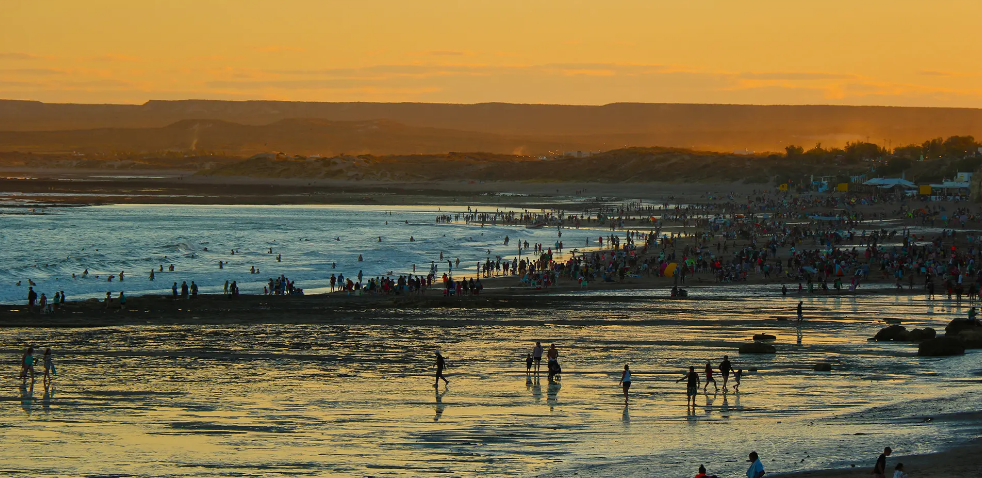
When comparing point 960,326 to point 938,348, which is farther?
point 960,326

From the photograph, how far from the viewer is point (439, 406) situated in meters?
20.2

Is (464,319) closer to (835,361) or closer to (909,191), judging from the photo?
(835,361)

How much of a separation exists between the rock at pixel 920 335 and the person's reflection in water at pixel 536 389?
1040 cm

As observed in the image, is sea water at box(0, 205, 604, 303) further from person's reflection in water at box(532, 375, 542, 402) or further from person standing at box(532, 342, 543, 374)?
person's reflection in water at box(532, 375, 542, 402)

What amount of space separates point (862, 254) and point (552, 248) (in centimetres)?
1793

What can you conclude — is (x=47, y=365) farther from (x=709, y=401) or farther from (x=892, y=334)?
(x=892, y=334)

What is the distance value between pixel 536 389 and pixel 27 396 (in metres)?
9.89

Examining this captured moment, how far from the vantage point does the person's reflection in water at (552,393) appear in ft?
66.9

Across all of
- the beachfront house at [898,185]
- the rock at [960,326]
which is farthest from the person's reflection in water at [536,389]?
the beachfront house at [898,185]

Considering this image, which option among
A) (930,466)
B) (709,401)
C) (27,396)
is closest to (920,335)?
(709,401)

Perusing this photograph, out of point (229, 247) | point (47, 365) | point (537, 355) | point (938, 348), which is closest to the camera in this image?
point (47, 365)

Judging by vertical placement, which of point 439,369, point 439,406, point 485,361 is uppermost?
point 439,369

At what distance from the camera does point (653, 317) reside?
33500 millimetres

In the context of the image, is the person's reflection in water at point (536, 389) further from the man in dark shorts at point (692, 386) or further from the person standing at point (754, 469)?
the person standing at point (754, 469)
